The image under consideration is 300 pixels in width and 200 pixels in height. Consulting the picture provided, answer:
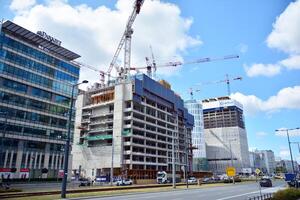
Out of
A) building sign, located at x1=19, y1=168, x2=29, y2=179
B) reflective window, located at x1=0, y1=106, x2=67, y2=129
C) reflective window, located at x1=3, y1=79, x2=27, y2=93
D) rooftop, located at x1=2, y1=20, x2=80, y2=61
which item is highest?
rooftop, located at x1=2, y1=20, x2=80, y2=61

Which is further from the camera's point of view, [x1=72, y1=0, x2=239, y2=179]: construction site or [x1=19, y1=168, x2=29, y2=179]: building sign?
[x1=72, y1=0, x2=239, y2=179]: construction site

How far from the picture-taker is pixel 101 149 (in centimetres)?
10344

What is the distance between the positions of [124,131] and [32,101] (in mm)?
36679

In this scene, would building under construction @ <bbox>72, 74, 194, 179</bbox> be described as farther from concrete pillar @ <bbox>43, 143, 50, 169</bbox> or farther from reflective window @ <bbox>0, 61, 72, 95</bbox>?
reflective window @ <bbox>0, 61, 72, 95</bbox>

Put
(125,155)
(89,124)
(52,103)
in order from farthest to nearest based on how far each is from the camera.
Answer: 1. (89,124)
2. (125,155)
3. (52,103)

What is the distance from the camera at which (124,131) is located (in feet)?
330

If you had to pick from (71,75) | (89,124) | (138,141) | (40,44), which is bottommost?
(138,141)

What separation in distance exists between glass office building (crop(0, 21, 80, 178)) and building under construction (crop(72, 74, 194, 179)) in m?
22.0

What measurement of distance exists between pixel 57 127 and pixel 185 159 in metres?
76.3

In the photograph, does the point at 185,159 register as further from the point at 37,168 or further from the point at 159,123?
the point at 37,168

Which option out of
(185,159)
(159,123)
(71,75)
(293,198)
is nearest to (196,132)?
(185,159)

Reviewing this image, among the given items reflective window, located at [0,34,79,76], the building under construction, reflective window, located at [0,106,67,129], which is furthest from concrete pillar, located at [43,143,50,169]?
reflective window, located at [0,34,79,76]

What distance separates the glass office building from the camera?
67.4 metres

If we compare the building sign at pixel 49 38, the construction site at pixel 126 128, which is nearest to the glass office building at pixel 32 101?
the building sign at pixel 49 38
